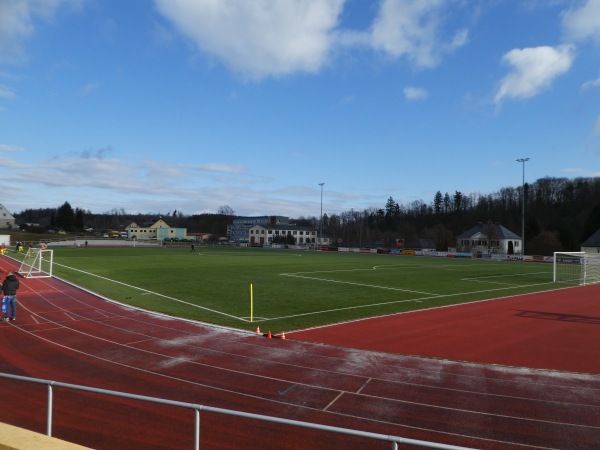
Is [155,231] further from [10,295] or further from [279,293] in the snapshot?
[10,295]

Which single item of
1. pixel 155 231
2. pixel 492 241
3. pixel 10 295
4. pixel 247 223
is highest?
pixel 247 223

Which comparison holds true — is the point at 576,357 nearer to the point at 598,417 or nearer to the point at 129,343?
the point at 598,417

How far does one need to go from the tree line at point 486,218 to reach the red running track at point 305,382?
8168 cm

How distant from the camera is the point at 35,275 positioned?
1261 inches

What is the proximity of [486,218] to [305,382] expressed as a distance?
141 m

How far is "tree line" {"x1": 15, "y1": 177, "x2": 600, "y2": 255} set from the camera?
9513 cm

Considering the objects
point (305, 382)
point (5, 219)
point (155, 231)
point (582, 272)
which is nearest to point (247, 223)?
point (155, 231)

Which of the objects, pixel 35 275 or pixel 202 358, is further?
pixel 35 275

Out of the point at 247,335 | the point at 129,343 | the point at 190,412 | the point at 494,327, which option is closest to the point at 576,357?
the point at 494,327

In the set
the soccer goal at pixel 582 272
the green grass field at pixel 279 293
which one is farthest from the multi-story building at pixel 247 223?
the green grass field at pixel 279 293

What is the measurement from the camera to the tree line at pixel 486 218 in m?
95.1

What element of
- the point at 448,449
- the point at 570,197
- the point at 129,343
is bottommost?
the point at 129,343

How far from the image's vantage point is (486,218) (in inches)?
5458

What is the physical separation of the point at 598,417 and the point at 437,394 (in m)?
2.87
